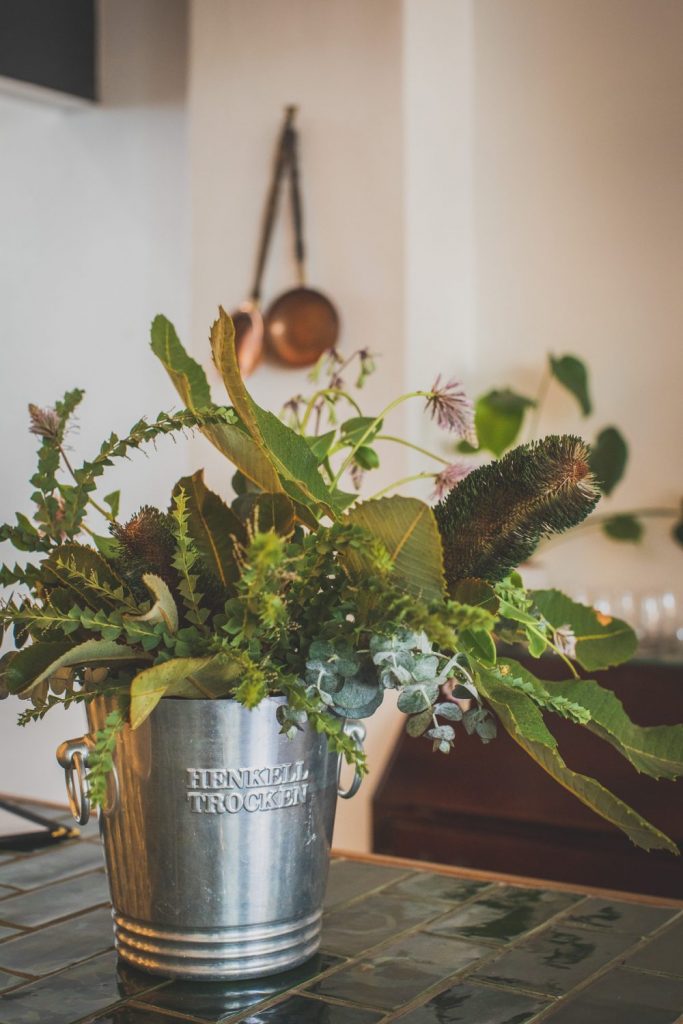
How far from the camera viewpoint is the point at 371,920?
3.62ft

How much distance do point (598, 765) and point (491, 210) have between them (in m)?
1.55

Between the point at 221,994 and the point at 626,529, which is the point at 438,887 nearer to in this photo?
the point at 221,994

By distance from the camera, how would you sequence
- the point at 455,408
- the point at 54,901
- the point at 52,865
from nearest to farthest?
the point at 455,408 < the point at 54,901 < the point at 52,865

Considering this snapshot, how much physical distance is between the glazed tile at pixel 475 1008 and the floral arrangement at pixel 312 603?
15 cm

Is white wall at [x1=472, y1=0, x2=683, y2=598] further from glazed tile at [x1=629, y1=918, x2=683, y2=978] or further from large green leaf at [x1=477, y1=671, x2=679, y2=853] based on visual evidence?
large green leaf at [x1=477, y1=671, x2=679, y2=853]

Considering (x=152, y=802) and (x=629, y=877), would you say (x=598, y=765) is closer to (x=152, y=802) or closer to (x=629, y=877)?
(x=629, y=877)

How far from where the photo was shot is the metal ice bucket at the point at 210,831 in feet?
2.98

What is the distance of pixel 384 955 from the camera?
3.32 feet

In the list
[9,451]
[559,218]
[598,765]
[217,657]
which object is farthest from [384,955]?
[559,218]

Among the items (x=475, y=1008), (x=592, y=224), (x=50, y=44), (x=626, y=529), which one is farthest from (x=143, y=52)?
(x=475, y=1008)

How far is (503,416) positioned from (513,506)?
218 centimetres

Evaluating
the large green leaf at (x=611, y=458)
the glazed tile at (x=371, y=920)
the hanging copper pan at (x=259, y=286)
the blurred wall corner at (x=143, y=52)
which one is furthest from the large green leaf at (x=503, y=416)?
the glazed tile at (x=371, y=920)

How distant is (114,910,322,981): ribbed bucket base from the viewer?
3.08ft

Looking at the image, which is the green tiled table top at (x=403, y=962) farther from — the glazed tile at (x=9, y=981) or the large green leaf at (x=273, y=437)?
the large green leaf at (x=273, y=437)
